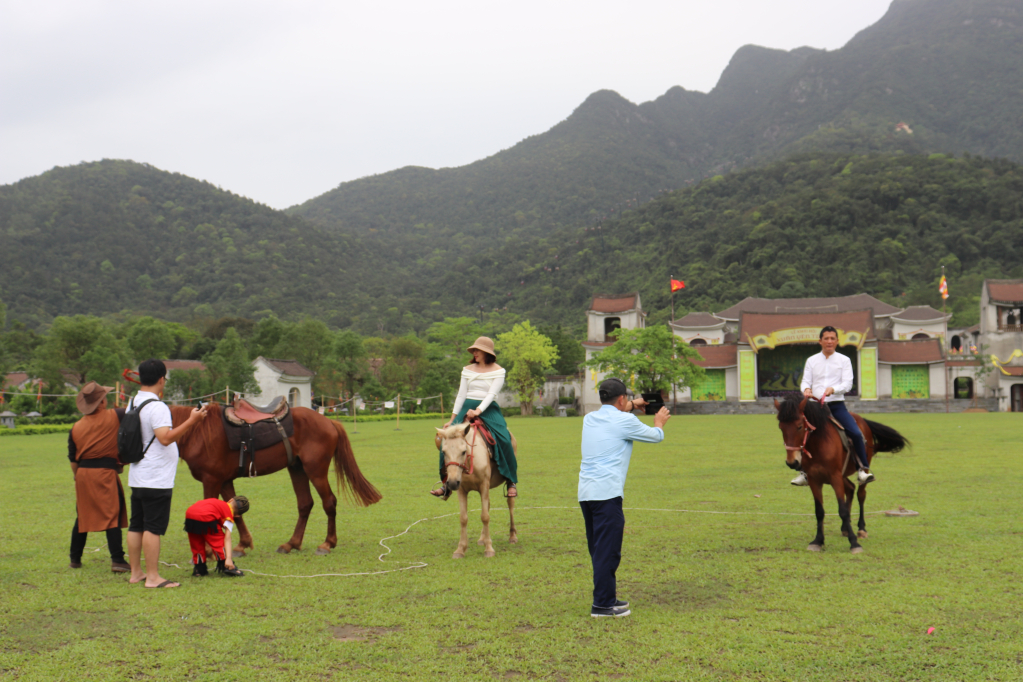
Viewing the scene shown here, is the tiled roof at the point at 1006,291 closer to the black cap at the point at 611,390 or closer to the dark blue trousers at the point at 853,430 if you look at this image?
the dark blue trousers at the point at 853,430

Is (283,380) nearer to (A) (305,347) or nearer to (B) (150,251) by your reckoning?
(A) (305,347)

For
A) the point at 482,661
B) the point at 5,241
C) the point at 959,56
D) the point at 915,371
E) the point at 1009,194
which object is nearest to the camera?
the point at 482,661

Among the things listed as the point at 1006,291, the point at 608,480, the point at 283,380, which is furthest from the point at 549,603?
the point at 1006,291

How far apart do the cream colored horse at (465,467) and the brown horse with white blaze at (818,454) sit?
291 centimetres

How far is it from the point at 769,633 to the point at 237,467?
16.7ft

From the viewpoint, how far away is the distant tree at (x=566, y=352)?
199 ft

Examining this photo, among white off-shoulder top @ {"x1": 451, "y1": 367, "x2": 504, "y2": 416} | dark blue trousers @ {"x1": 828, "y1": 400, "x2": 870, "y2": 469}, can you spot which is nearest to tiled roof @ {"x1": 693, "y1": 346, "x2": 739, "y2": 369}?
dark blue trousers @ {"x1": 828, "y1": 400, "x2": 870, "y2": 469}

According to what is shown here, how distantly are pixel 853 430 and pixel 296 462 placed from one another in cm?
575

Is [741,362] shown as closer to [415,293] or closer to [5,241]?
[415,293]

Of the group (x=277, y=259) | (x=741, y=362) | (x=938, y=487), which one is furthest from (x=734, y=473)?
(x=277, y=259)

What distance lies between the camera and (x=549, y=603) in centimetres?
524

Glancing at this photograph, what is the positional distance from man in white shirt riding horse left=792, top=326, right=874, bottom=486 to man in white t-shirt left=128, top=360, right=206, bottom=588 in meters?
5.88

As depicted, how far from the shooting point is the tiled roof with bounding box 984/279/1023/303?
4819cm

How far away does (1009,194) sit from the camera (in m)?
71.8
